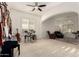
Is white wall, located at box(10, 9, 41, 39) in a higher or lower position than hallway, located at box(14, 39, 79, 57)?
higher

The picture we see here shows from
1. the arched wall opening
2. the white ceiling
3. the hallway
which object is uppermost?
the white ceiling

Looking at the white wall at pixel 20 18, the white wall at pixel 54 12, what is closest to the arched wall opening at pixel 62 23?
the white wall at pixel 54 12

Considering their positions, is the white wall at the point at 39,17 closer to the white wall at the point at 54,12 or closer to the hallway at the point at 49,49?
the white wall at the point at 54,12

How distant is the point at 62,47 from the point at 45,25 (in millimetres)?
481

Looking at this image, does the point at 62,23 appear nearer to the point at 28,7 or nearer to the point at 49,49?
the point at 49,49

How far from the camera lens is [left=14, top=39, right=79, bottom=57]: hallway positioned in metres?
2.38

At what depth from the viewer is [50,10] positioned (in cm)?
241

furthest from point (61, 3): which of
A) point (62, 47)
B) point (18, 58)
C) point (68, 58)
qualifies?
point (18, 58)

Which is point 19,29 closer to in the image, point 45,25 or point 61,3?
point 45,25

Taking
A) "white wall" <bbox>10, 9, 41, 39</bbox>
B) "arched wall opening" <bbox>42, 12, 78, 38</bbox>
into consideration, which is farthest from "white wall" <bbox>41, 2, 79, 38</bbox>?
"white wall" <bbox>10, 9, 41, 39</bbox>

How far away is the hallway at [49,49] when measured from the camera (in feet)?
7.79

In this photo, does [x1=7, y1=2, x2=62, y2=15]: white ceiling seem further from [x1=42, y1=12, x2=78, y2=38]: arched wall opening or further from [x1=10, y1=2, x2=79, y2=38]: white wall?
[x1=42, y1=12, x2=78, y2=38]: arched wall opening

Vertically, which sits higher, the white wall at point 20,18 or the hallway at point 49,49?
the white wall at point 20,18

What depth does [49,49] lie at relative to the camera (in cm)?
242
